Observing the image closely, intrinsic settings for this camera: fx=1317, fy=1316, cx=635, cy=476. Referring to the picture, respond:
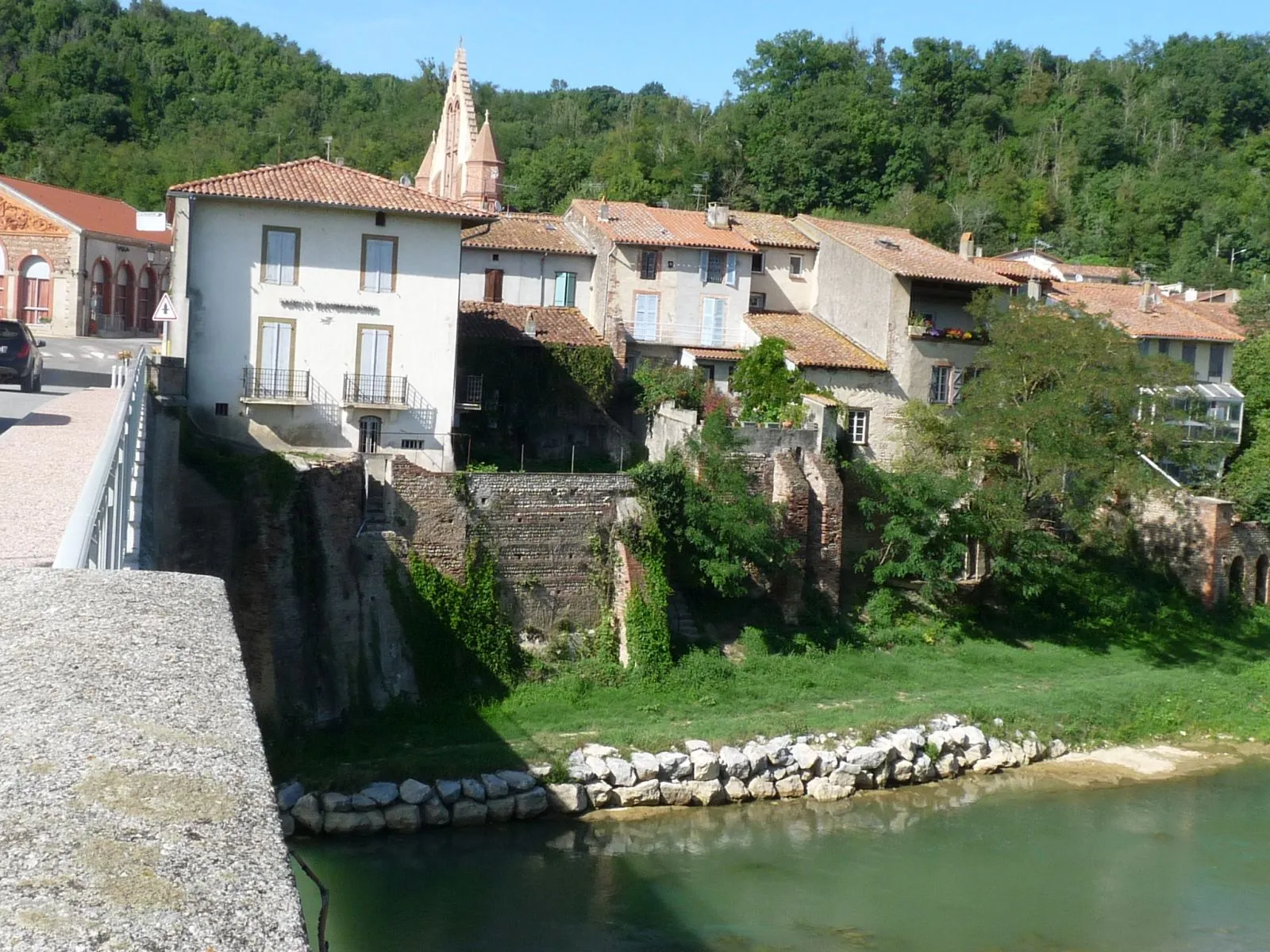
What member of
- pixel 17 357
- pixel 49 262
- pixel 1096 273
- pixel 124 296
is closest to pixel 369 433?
pixel 17 357

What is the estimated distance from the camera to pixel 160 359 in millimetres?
24141

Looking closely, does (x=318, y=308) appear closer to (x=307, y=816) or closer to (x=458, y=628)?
(x=458, y=628)

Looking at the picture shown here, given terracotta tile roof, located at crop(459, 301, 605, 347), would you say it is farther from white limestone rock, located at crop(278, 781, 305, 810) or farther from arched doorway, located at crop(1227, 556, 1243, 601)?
arched doorway, located at crop(1227, 556, 1243, 601)

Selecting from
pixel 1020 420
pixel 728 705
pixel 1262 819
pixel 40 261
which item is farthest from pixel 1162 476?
pixel 40 261

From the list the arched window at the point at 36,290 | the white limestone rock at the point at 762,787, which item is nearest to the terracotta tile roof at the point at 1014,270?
the white limestone rock at the point at 762,787

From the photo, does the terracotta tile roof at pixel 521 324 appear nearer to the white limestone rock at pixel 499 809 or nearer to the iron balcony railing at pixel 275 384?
the iron balcony railing at pixel 275 384

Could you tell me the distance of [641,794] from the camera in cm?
2147

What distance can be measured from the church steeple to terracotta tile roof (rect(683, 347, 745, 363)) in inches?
356

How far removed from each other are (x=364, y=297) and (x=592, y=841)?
479 inches

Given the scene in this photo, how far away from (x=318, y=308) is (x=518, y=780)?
1073cm

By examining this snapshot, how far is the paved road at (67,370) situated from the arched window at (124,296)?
8.56ft

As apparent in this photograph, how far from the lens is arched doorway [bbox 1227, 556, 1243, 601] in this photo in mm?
33688

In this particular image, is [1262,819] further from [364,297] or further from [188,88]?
[188,88]

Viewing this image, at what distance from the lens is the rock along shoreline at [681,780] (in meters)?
20.0
